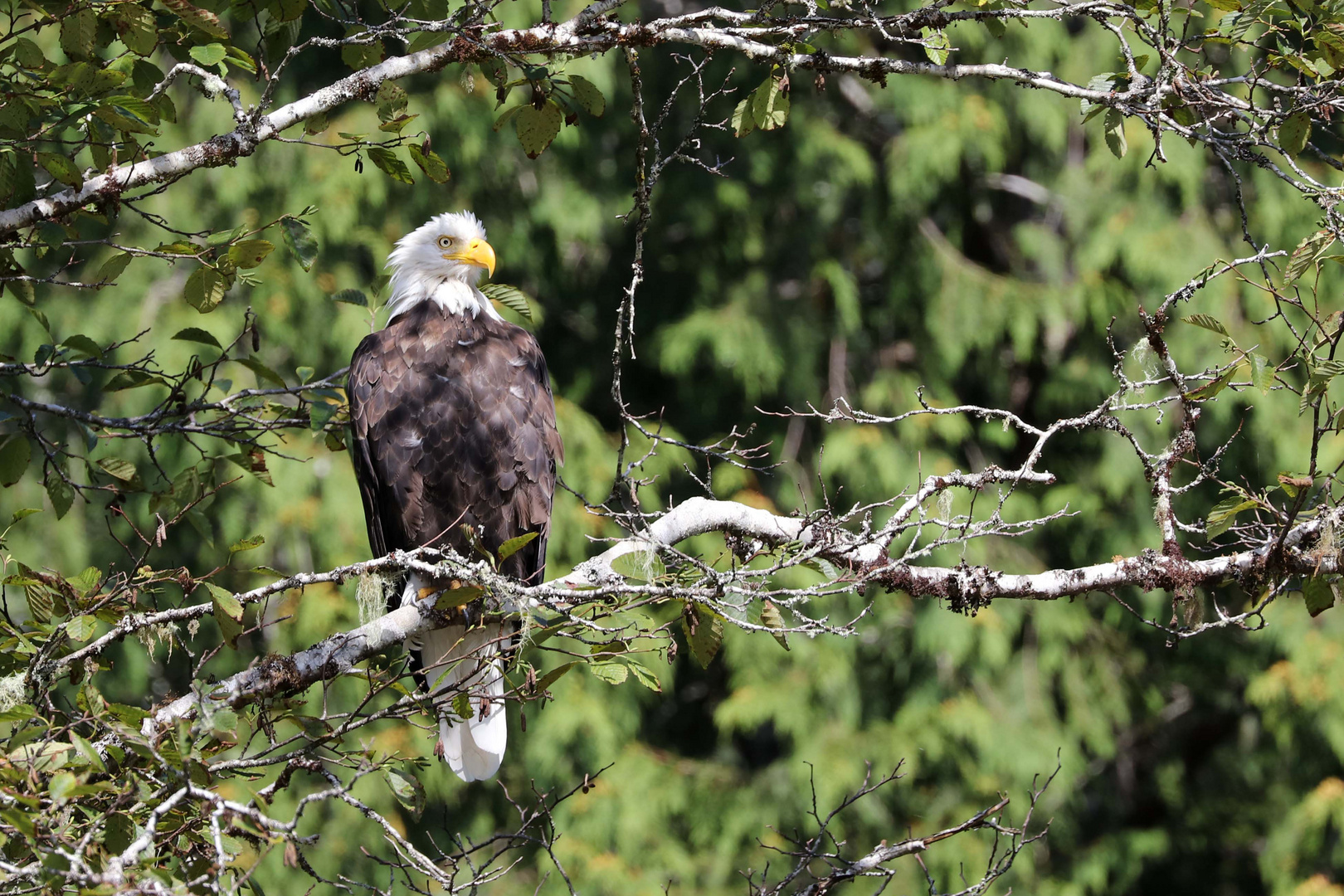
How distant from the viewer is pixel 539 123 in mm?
2924

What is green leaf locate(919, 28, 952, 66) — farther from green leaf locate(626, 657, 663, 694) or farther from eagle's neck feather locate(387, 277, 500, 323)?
eagle's neck feather locate(387, 277, 500, 323)

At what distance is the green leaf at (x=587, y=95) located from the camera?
2.81 meters

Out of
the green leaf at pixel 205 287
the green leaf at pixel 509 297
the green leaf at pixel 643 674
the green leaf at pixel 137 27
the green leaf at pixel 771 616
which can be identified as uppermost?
the green leaf at pixel 137 27

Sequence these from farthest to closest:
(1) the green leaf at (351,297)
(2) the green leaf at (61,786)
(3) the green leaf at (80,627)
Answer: (1) the green leaf at (351,297) → (3) the green leaf at (80,627) → (2) the green leaf at (61,786)

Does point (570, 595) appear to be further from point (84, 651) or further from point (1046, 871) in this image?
point (1046, 871)

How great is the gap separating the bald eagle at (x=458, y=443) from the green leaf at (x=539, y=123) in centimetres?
126

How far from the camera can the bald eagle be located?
4.06 metres

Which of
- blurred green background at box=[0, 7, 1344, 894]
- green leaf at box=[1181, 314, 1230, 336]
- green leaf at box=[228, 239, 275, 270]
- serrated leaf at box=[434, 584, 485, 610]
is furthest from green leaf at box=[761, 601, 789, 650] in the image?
blurred green background at box=[0, 7, 1344, 894]

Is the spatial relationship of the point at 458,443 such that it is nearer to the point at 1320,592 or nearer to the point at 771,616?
the point at 771,616

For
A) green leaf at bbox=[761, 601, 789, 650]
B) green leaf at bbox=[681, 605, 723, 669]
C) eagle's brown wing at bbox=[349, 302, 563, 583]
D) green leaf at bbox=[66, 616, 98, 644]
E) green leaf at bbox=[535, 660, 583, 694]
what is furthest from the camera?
eagle's brown wing at bbox=[349, 302, 563, 583]

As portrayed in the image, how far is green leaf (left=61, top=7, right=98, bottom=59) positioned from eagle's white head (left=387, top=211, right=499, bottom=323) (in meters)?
1.91

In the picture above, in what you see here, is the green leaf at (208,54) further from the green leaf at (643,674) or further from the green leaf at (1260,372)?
the green leaf at (1260,372)

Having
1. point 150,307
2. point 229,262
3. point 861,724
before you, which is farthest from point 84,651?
point 861,724

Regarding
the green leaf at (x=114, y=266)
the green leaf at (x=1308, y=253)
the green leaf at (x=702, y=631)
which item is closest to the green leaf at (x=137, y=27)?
the green leaf at (x=114, y=266)
